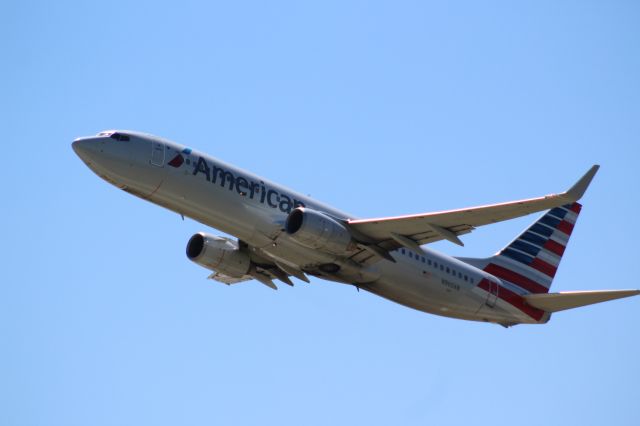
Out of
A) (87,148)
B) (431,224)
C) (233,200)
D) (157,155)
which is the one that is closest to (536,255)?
(431,224)

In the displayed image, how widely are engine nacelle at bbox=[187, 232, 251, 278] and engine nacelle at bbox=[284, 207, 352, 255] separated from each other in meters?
6.56

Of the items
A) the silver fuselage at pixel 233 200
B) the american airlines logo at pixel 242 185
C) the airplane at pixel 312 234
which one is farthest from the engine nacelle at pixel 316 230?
the american airlines logo at pixel 242 185

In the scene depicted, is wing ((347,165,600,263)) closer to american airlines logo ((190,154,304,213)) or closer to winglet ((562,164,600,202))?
winglet ((562,164,600,202))

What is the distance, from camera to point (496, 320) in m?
50.5

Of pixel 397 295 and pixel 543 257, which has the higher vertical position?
pixel 543 257

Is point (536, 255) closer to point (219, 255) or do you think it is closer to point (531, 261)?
point (531, 261)

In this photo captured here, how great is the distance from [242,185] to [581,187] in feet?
46.8

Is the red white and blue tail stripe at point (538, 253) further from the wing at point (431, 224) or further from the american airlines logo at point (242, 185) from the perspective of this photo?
the american airlines logo at point (242, 185)

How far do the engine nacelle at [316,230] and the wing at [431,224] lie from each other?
42.5 inches

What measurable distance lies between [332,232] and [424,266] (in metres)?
6.35

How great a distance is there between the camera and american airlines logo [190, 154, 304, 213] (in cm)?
4328

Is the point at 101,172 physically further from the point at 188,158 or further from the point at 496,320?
the point at 496,320

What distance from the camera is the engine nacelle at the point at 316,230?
1679 inches

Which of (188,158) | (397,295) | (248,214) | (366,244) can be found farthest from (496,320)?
(188,158)
